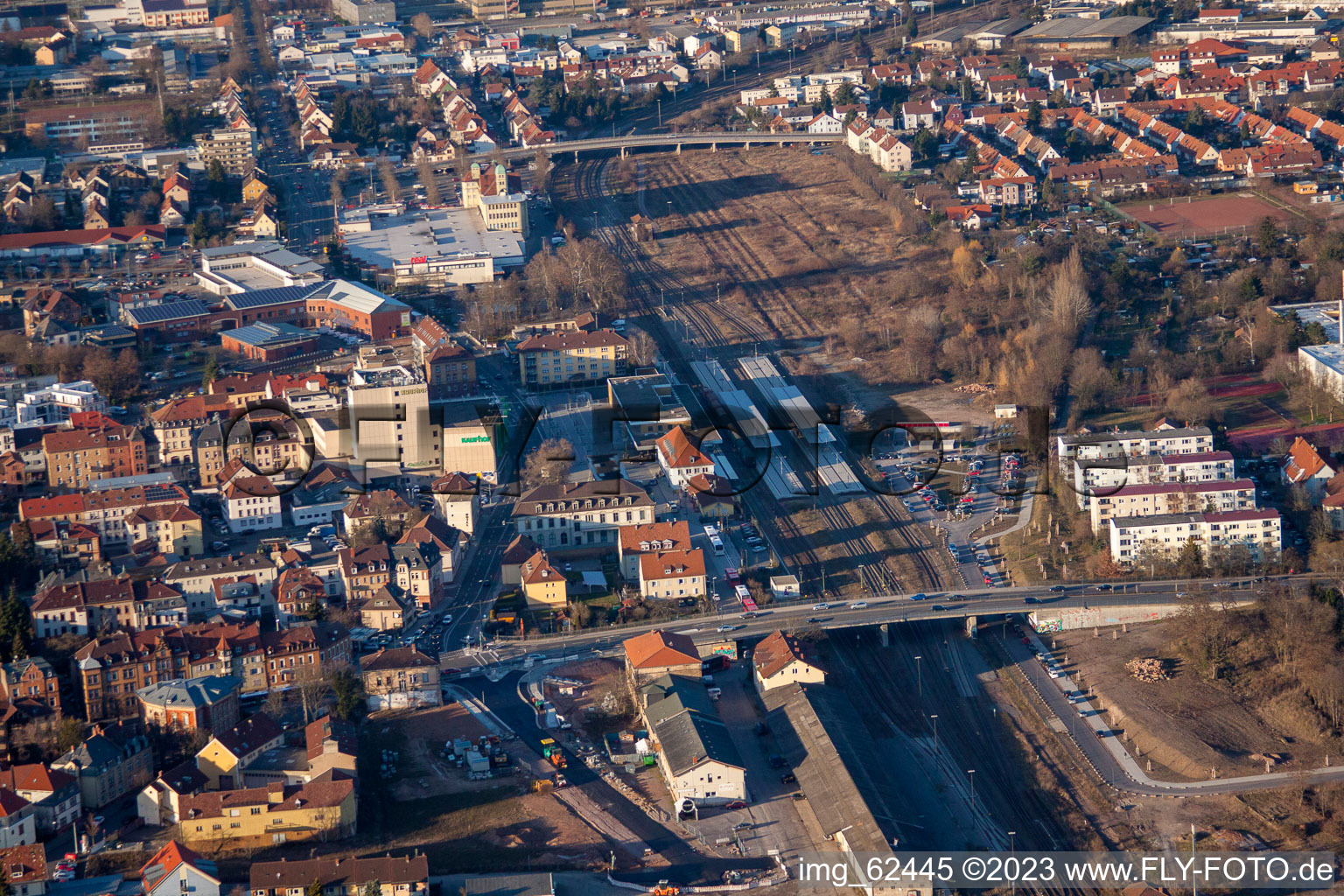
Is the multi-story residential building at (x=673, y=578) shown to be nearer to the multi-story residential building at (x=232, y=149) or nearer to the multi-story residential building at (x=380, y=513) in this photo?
the multi-story residential building at (x=380, y=513)

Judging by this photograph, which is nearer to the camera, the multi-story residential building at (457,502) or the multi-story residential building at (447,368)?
the multi-story residential building at (457,502)

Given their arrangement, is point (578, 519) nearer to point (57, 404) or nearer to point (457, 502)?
point (457, 502)

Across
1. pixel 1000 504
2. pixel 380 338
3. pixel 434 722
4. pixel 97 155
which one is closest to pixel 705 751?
pixel 434 722

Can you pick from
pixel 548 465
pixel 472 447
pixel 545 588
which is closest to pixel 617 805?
pixel 545 588

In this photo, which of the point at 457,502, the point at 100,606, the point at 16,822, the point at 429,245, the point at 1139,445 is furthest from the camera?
the point at 429,245

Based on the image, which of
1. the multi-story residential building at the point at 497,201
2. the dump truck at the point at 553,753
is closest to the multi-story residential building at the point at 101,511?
the dump truck at the point at 553,753

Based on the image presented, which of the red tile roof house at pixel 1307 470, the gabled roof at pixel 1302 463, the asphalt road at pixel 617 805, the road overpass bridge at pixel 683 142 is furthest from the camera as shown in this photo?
the road overpass bridge at pixel 683 142
